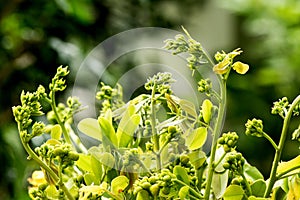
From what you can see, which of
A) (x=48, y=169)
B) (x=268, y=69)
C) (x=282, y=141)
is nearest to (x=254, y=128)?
(x=282, y=141)

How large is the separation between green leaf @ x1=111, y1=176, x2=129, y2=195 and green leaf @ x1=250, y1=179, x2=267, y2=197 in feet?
0.27

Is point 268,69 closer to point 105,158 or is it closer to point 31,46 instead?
point 31,46

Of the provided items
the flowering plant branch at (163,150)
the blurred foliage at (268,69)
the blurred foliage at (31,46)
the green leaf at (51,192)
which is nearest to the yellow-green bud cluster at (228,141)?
the flowering plant branch at (163,150)

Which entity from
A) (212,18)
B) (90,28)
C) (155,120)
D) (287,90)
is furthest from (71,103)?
(212,18)

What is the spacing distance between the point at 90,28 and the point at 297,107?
1.20 meters

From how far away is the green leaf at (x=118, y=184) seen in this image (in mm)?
380

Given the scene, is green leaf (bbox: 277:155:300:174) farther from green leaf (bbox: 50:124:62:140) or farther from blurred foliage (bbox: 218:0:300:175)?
blurred foliage (bbox: 218:0:300:175)

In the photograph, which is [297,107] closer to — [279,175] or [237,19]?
[279,175]

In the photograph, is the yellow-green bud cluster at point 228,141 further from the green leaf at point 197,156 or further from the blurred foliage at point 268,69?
the blurred foliage at point 268,69

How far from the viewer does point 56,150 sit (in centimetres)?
37

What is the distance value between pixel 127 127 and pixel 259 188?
0.30ft

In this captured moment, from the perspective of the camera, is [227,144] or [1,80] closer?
[227,144]

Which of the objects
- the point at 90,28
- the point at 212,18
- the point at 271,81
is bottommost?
the point at 90,28

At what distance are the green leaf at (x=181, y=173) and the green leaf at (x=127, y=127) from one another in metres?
0.04
